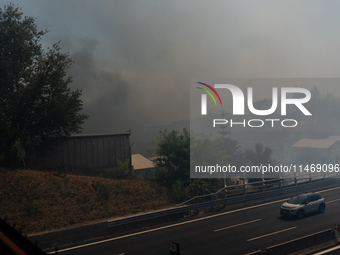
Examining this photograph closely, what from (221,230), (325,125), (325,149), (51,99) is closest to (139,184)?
(221,230)

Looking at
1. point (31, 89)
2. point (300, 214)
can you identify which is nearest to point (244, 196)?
point (300, 214)

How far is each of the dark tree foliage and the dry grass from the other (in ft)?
13.5

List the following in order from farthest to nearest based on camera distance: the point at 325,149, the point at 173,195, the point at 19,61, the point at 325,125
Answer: the point at 325,125 → the point at 325,149 → the point at 19,61 → the point at 173,195

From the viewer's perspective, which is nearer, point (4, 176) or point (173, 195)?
point (4, 176)

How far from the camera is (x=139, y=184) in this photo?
73.4 feet

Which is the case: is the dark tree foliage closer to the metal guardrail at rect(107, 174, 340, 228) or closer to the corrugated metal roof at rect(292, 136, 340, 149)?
the metal guardrail at rect(107, 174, 340, 228)

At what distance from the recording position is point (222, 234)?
15.0 metres

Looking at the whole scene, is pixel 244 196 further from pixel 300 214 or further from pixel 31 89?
pixel 31 89

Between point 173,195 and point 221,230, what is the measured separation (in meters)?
6.37

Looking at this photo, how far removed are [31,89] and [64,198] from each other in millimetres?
10507

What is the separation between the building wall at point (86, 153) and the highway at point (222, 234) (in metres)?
10.8

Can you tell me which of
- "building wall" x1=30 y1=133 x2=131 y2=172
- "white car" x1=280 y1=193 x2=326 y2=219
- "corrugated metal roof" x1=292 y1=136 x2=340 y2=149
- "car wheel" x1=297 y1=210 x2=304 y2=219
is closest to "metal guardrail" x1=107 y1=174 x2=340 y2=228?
"white car" x1=280 y1=193 x2=326 y2=219

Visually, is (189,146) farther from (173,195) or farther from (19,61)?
(19,61)

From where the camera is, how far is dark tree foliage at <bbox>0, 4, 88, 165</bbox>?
73.9ft
